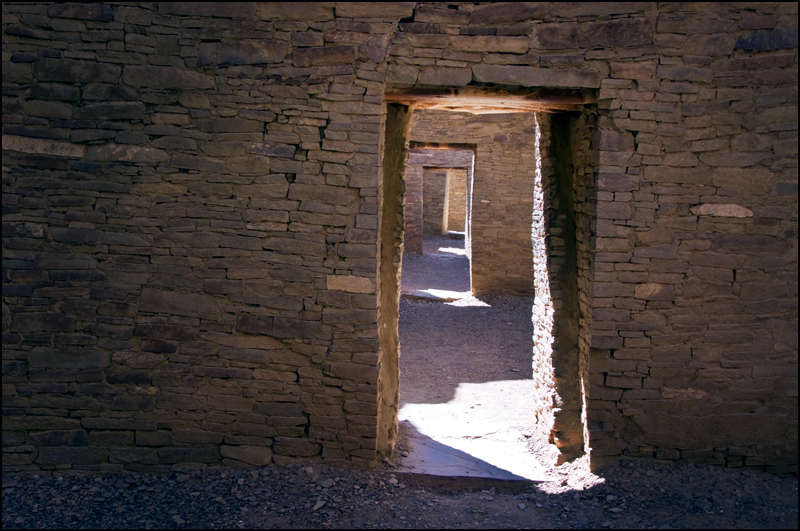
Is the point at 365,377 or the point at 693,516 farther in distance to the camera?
the point at 365,377

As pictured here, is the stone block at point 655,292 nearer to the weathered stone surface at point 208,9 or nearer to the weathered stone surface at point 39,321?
the weathered stone surface at point 208,9

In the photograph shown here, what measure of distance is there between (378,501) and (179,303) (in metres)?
2.04

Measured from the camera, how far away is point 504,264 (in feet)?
36.9

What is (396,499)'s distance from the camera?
4.12 metres

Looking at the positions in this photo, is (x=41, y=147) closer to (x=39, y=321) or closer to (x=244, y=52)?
(x=39, y=321)

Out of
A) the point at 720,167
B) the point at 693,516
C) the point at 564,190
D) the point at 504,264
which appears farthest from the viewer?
the point at 504,264

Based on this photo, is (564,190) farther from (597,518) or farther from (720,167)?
(597,518)

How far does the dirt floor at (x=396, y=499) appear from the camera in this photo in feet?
12.4

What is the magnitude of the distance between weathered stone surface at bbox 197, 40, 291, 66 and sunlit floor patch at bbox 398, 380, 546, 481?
3320 millimetres

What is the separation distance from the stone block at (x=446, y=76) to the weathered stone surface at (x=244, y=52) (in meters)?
0.99

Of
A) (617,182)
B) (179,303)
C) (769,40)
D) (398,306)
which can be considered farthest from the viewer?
(398,306)

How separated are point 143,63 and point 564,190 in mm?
3521

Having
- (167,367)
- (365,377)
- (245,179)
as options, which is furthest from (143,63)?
(365,377)

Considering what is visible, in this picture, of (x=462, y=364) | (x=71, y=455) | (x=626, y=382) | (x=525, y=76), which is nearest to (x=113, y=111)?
(x=71, y=455)
